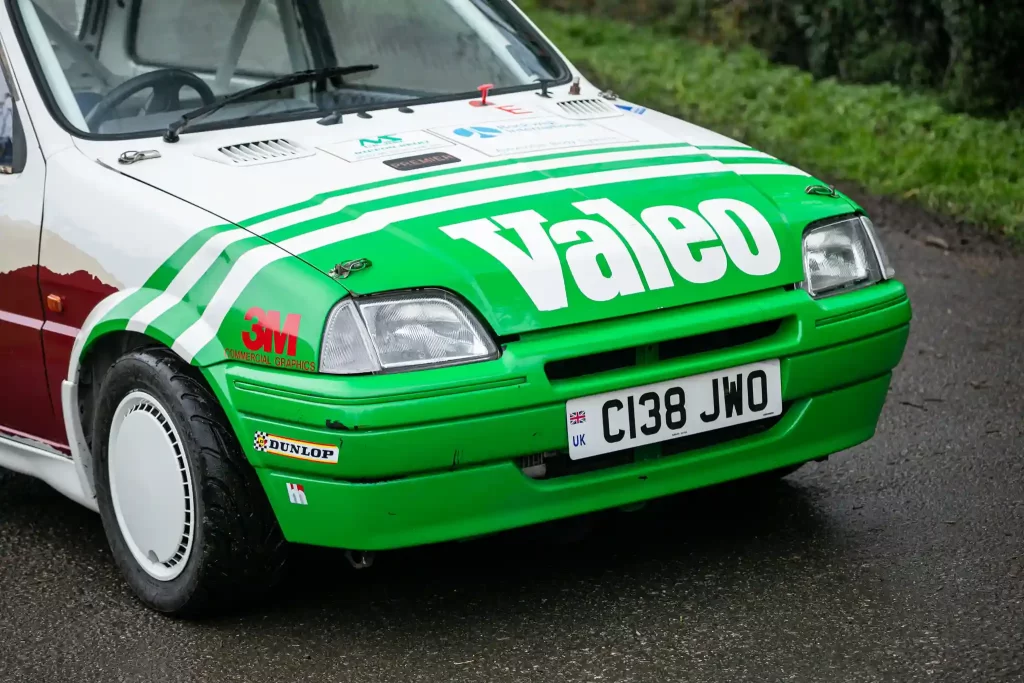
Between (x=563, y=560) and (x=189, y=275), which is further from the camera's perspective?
(x=563, y=560)

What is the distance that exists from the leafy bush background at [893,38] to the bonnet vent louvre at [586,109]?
16.5ft

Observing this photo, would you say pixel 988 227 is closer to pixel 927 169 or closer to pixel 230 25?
pixel 927 169

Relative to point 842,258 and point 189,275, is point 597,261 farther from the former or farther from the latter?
point 189,275

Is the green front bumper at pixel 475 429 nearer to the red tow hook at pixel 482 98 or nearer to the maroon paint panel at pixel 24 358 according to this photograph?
the maroon paint panel at pixel 24 358

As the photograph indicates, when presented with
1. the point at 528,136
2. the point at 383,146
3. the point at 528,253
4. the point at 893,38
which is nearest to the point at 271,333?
the point at 528,253

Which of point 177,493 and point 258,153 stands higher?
point 258,153

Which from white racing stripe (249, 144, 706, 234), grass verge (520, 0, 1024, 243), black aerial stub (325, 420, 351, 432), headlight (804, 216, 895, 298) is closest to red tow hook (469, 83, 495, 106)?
white racing stripe (249, 144, 706, 234)

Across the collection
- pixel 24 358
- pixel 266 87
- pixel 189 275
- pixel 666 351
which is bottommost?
pixel 24 358

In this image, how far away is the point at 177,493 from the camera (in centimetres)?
348

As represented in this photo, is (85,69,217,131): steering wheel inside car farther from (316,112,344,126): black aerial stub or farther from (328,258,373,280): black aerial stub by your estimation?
(328,258,373,280): black aerial stub

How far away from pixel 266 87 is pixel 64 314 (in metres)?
0.86

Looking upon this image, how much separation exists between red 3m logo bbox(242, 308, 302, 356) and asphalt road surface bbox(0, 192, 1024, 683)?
28.1 inches

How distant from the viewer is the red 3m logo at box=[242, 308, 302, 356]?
10.5 feet

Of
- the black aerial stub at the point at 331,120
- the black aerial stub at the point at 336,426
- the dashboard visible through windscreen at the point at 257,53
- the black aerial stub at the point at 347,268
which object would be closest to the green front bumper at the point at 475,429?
the black aerial stub at the point at 336,426
